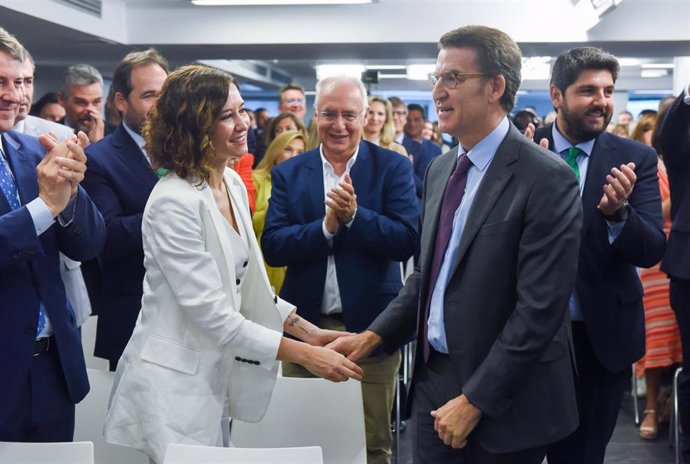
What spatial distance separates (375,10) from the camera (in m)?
9.66

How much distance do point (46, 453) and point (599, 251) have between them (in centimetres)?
185

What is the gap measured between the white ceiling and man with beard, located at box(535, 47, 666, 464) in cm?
641

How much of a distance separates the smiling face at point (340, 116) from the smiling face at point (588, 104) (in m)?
0.76

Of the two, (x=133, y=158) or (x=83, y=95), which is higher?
(x=83, y=95)

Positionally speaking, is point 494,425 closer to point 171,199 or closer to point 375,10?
point 171,199

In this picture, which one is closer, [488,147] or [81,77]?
[488,147]

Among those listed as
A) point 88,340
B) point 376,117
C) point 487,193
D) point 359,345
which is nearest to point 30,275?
point 359,345

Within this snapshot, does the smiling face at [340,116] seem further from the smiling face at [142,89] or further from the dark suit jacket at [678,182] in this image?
the dark suit jacket at [678,182]

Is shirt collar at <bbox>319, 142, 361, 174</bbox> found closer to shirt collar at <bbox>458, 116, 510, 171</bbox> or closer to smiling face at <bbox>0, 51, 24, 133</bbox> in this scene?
shirt collar at <bbox>458, 116, 510, 171</bbox>

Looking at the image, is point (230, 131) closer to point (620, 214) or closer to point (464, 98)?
point (464, 98)

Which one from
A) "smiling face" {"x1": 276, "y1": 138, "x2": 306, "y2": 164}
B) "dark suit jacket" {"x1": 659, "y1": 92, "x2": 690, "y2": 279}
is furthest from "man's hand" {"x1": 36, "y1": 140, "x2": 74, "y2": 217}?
"smiling face" {"x1": 276, "y1": 138, "x2": 306, "y2": 164}

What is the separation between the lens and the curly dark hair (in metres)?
2.39

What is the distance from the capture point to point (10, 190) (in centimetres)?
240

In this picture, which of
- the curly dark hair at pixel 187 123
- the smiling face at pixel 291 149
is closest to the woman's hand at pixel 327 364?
the curly dark hair at pixel 187 123
